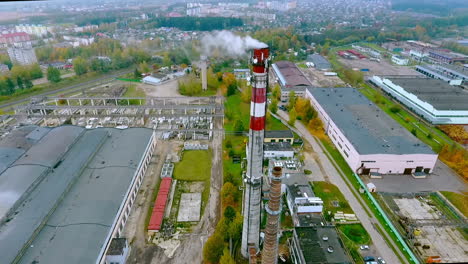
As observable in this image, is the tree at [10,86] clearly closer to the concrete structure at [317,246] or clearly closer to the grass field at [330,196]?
the grass field at [330,196]

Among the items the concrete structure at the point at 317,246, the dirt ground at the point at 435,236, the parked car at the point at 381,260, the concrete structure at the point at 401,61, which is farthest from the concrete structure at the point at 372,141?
the concrete structure at the point at 401,61

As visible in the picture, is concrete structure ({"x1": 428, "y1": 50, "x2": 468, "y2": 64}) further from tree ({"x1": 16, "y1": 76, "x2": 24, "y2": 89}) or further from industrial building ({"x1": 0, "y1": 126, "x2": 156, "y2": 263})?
tree ({"x1": 16, "y1": 76, "x2": 24, "y2": 89})

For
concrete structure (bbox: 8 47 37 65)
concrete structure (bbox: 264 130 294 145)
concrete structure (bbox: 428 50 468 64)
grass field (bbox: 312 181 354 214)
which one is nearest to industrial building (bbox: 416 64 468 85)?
concrete structure (bbox: 428 50 468 64)

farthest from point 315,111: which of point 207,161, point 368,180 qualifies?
point 207,161

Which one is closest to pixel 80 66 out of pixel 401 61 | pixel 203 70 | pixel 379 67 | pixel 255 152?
pixel 203 70

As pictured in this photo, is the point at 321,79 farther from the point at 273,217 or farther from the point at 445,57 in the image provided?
the point at 273,217
